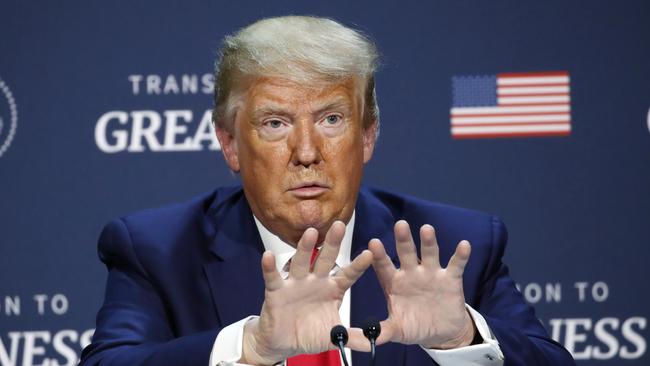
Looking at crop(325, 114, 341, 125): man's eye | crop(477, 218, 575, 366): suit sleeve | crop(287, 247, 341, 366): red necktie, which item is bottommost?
crop(287, 247, 341, 366): red necktie

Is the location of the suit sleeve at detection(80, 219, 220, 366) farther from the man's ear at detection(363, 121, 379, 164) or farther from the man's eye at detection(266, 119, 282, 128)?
the man's ear at detection(363, 121, 379, 164)

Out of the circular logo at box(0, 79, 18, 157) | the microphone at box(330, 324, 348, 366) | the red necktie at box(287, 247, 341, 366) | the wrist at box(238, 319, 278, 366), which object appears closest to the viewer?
the microphone at box(330, 324, 348, 366)

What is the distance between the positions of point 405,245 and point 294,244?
0.63 m

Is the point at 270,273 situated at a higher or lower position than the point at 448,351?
higher

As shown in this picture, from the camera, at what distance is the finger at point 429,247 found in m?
2.06

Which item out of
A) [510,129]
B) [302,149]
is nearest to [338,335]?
[302,149]

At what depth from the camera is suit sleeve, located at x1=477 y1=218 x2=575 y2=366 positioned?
7.51 feet

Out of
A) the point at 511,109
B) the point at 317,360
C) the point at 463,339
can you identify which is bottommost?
the point at 317,360

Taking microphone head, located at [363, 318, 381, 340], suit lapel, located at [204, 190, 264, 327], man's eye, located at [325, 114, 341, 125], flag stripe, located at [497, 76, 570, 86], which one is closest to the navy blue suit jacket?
suit lapel, located at [204, 190, 264, 327]

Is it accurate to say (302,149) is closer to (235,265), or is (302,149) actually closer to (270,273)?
(235,265)

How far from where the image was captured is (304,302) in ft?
6.75

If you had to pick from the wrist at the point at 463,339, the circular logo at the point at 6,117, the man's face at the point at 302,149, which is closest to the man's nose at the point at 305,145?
the man's face at the point at 302,149

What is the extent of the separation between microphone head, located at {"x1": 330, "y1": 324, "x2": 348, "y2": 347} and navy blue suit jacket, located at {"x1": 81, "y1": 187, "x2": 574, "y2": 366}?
0.49 meters

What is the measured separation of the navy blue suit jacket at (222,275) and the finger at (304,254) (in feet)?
1.67
